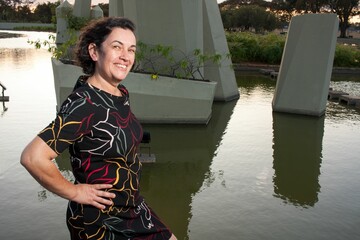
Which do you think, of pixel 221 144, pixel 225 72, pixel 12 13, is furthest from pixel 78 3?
pixel 12 13

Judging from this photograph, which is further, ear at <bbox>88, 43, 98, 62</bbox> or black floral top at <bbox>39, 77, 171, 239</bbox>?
ear at <bbox>88, 43, 98, 62</bbox>

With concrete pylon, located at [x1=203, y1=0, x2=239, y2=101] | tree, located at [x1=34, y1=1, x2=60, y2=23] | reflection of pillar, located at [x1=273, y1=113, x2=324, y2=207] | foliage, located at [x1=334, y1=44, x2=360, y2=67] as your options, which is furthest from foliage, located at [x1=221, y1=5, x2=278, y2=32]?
tree, located at [x1=34, y1=1, x2=60, y2=23]

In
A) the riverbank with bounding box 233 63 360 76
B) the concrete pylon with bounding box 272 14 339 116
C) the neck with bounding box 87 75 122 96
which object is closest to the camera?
the neck with bounding box 87 75 122 96

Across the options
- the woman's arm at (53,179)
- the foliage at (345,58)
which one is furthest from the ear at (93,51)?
the foliage at (345,58)

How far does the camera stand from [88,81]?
189 cm

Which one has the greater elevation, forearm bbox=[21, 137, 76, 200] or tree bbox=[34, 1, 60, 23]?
tree bbox=[34, 1, 60, 23]

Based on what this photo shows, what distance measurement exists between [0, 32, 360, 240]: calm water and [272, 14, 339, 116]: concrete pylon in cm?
48

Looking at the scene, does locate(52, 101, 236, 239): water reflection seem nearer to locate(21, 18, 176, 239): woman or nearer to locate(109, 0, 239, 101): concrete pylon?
locate(109, 0, 239, 101): concrete pylon

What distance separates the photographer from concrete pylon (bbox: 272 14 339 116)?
11195 mm

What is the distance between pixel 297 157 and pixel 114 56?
265 inches

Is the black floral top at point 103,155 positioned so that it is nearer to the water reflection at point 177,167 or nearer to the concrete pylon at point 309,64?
the water reflection at point 177,167

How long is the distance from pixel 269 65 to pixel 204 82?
1456cm

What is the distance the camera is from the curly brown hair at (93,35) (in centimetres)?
189

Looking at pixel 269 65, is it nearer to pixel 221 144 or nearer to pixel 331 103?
pixel 331 103
